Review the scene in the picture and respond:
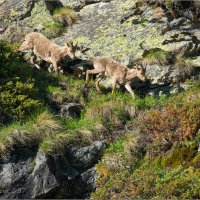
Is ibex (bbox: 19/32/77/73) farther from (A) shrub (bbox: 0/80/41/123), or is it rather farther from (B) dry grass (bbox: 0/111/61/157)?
(B) dry grass (bbox: 0/111/61/157)

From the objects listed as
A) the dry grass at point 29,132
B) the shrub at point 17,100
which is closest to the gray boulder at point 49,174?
the dry grass at point 29,132

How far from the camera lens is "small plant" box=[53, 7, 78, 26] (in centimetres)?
2361

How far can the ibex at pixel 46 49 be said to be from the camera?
21.0 metres

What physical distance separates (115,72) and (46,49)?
2.71 metres

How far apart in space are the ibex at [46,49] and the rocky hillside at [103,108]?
42 centimetres

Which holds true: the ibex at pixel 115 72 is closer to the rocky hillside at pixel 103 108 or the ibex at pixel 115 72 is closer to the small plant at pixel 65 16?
the rocky hillside at pixel 103 108

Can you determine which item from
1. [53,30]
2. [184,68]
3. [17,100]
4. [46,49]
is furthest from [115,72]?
[53,30]

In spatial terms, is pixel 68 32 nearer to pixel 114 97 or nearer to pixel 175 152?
pixel 114 97

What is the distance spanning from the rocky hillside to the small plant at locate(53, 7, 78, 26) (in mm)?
40

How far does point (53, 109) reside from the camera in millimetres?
18891

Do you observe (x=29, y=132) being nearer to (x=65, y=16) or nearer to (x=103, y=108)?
(x=103, y=108)

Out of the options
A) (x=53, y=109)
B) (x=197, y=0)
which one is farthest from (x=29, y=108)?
(x=197, y=0)

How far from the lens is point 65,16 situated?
2377 centimetres

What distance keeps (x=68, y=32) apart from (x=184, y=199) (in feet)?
34.1
